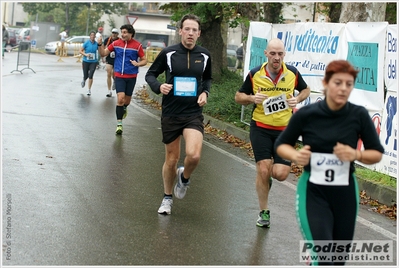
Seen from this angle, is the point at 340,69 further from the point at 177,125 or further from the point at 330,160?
the point at 177,125

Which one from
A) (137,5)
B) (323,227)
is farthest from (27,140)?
(137,5)

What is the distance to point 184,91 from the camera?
26.7 feet

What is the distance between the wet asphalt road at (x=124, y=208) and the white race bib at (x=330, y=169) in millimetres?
1514

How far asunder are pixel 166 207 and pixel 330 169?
3.26m

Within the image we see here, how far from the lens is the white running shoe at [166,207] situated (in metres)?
8.30

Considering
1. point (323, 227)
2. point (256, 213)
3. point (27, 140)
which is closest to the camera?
point (323, 227)

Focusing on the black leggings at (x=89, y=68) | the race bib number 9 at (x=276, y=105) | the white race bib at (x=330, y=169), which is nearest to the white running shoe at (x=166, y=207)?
the race bib number 9 at (x=276, y=105)

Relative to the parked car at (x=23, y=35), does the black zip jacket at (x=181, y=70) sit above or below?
below

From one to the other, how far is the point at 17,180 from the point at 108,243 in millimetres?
2906

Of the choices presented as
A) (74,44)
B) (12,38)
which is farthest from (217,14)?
(12,38)

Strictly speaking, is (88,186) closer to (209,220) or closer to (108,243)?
(209,220)

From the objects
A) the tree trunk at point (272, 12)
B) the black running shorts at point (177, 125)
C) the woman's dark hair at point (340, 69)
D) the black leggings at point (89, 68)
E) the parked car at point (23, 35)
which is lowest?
the black running shorts at point (177, 125)

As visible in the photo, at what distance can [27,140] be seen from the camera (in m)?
12.8

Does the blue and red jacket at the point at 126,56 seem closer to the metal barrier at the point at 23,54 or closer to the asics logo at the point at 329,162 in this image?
the asics logo at the point at 329,162
